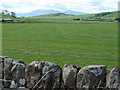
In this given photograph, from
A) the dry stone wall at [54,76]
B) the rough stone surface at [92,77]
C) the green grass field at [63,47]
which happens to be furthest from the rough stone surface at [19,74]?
the green grass field at [63,47]

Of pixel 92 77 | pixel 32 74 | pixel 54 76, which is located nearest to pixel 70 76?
pixel 54 76

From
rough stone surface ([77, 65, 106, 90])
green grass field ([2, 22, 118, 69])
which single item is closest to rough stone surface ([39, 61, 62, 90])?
rough stone surface ([77, 65, 106, 90])

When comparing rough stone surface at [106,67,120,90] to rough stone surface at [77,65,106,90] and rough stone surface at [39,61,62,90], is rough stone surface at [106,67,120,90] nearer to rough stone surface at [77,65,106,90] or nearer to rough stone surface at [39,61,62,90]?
rough stone surface at [77,65,106,90]

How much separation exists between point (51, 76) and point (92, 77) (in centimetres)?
121

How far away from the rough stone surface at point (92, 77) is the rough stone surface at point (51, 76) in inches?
24.6

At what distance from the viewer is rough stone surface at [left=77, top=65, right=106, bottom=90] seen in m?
5.24

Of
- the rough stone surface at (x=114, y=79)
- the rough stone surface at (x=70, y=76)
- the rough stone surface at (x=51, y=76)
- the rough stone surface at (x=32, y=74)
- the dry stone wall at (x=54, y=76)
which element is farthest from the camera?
the rough stone surface at (x=32, y=74)

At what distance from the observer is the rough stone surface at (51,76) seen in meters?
5.53

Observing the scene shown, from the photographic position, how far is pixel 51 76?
556 centimetres

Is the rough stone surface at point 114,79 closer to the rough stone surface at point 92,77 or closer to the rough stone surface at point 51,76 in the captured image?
the rough stone surface at point 92,77

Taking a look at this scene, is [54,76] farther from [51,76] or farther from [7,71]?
[7,71]

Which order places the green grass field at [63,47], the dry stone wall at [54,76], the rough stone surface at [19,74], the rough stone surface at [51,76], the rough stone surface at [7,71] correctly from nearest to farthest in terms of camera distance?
1. the dry stone wall at [54,76]
2. the rough stone surface at [51,76]
3. the rough stone surface at [19,74]
4. the rough stone surface at [7,71]
5. the green grass field at [63,47]

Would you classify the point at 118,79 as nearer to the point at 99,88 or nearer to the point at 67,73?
the point at 99,88

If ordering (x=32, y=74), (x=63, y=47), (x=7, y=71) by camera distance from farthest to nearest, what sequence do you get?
(x=63, y=47)
(x=7, y=71)
(x=32, y=74)
